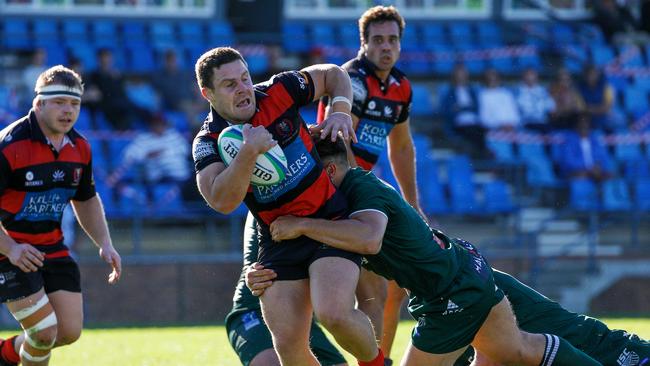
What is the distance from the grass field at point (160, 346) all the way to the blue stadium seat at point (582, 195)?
9.97ft

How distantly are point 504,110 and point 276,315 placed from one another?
38.0ft

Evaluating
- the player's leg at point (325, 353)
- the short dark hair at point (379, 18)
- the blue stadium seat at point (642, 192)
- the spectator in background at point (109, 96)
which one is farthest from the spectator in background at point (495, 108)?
the player's leg at point (325, 353)

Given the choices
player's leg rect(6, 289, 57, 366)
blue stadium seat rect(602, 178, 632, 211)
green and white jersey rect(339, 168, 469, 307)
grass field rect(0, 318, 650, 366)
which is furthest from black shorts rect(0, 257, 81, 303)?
blue stadium seat rect(602, 178, 632, 211)

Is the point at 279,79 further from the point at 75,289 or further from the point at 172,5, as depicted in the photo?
the point at 172,5

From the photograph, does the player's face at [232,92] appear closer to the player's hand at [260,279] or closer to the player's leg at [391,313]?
the player's hand at [260,279]

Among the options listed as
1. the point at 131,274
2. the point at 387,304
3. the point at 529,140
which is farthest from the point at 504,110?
the point at 387,304

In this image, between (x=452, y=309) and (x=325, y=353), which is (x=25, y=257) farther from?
(x=452, y=309)

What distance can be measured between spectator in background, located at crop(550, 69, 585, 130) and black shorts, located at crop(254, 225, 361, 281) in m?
12.0

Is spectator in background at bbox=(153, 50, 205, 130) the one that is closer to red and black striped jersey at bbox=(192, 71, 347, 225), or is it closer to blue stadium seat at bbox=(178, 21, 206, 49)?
blue stadium seat at bbox=(178, 21, 206, 49)

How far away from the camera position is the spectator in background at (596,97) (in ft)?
58.5

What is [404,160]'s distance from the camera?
8328 mm

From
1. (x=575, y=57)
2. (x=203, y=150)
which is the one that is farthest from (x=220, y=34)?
(x=203, y=150)

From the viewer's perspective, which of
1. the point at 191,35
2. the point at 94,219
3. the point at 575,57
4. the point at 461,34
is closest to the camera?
the point at 94,219

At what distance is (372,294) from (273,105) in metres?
1.70
